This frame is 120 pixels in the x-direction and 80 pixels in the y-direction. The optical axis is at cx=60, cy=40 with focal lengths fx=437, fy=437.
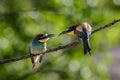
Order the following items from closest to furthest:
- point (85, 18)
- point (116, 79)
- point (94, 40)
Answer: point (85, 18) < point (94, 40) < point (116, 79)

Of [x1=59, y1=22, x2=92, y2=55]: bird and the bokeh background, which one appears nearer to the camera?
[x1=59, y1=22, x2=92, y2=55]: bird

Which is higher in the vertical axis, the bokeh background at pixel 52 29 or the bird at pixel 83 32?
the bird at pixel 83 32

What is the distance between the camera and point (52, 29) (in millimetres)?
4590

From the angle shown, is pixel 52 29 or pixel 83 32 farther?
pixel 52 29

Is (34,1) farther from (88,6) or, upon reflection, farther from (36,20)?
(88,6)

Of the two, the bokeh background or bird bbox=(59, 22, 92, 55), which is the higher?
bird bbox=(59, 22, 92, 55)

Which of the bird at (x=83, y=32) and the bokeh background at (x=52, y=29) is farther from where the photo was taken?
the bokeh background at (x=52, y=29)

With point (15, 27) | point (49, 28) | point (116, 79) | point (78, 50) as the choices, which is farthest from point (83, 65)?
point (116, 79)

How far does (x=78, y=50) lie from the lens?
4.91 metres

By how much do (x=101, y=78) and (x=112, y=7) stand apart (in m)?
0.83

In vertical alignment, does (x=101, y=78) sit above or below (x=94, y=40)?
below

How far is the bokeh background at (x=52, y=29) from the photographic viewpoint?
4449 millimetres

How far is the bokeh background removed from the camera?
445cm

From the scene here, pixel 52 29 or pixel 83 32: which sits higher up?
pixel 83 32
